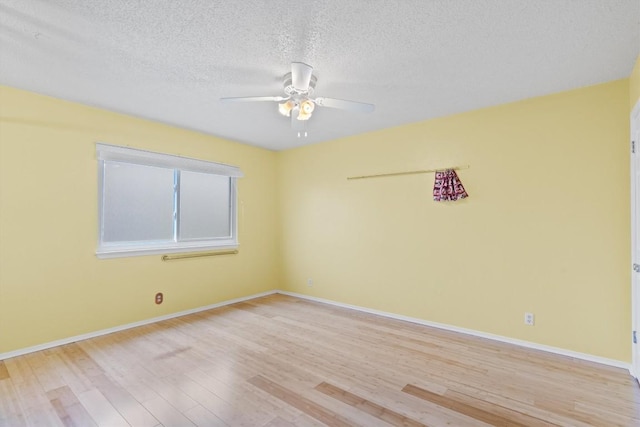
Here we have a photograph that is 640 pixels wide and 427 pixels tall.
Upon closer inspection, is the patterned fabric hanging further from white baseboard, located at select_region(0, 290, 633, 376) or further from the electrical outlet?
white baseboard, located at select_region(0, 290, 633, 376)

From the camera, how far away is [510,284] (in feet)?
9.62

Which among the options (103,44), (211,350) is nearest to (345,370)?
(211,350)

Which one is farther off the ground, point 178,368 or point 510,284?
point 510,284

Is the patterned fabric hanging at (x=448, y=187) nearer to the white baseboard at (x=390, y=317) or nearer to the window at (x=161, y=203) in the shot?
the white baseboard at (x=390, y=317)

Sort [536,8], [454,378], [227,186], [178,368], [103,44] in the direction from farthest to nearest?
[227,186] → [178,368] → [454,378] → [103,44] → [536,8]

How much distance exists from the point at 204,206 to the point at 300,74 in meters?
2.78

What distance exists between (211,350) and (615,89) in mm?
4162

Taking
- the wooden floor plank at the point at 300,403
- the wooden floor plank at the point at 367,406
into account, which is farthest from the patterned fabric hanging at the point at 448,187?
the wooden floor plank at the point at 300,403

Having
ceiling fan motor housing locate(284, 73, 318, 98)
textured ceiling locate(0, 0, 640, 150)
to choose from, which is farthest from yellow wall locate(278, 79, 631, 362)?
ceiling fan motor housing locate(284, 73, 318, 98)

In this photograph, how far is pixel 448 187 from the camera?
3.25 m

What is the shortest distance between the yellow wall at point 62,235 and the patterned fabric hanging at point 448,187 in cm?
308

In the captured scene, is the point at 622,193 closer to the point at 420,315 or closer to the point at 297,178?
the point at 420,315

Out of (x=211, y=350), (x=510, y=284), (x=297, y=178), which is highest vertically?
(x=297, y=178)

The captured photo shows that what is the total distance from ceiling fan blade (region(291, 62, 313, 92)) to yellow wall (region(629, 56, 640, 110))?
2.34 meters
